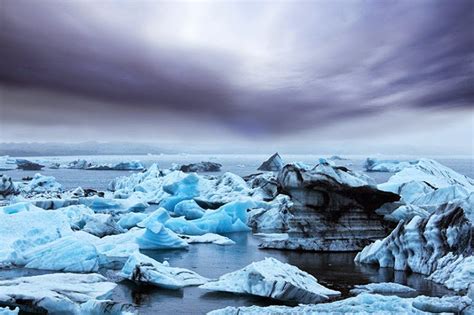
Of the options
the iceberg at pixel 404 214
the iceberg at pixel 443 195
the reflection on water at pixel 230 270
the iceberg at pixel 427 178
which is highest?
the iceberg at pixel 427 178

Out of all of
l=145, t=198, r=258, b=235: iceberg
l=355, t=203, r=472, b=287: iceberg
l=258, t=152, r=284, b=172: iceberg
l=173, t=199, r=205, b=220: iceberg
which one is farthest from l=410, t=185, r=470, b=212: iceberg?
l=258, t=152, r=284, b=172: iceberg

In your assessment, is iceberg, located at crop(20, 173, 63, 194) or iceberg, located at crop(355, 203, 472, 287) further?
iceberg, located at crop(20, 173, 63, 194)

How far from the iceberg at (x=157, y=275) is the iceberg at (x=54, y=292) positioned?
75 centimetres

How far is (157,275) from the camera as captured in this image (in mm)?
10023

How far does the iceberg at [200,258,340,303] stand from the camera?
350 inches

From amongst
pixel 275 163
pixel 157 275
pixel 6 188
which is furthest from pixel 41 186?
pixel 157 275

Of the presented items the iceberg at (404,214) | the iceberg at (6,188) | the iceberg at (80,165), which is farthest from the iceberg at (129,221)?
the iceberg at (80,165)

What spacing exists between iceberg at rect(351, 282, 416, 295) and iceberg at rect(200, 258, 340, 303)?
625 mm

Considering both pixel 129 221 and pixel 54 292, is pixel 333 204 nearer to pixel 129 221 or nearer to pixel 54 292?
pixel 129 221

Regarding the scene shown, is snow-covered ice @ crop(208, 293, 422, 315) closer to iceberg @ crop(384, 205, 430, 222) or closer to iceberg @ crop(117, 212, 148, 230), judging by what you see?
iceberg @ crop(384, 205, 430, 222)

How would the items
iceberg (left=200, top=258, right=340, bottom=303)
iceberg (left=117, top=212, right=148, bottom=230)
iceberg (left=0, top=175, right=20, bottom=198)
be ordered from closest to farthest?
iceberg (left=200, top=258, right=340, bottom=303), iceberg (left=117, top=212, right=148, bottom=230), iceberg (left=0, top=175, right=20, bottom=198)

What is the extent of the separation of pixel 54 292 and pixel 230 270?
15.1ft

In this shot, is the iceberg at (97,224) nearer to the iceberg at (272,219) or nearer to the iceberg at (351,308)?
the iceberg at (272,219)

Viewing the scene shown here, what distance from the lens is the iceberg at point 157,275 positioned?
32.6 ft
